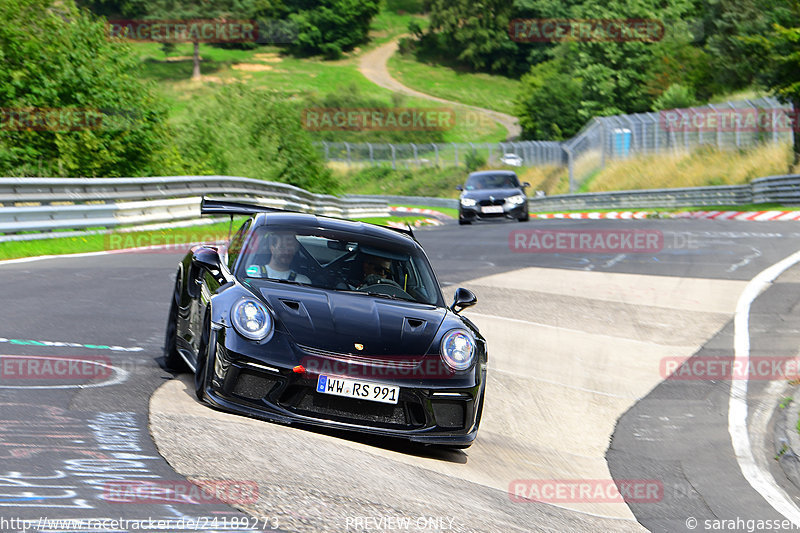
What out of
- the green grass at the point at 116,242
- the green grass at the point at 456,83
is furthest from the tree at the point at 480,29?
the green grass at the point at 116,242

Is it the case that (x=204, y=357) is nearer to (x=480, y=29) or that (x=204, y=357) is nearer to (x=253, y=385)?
(x=253, y=385)

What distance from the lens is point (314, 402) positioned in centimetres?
618

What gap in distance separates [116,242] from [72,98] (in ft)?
18.8

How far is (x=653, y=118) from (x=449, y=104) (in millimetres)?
60412

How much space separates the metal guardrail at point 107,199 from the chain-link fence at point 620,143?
58.0 ft

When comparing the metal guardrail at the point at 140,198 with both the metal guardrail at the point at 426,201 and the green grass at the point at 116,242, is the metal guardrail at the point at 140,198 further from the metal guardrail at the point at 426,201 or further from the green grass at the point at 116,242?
the metal guardrail at the point at 426,201

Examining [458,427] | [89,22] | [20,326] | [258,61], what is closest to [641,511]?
[458,427]

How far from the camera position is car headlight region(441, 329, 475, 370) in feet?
21.6

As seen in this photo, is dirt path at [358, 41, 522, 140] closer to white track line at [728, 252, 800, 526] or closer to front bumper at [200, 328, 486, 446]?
white track line at [728, 252, 800, 526]

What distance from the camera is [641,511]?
249 inches

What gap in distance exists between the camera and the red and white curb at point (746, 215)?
90.1 ft

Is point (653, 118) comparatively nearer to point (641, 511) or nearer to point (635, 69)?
point (635, 69)

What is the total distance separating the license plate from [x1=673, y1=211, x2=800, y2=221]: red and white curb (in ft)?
73.3

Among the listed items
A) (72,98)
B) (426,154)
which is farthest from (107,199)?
(426,154)
